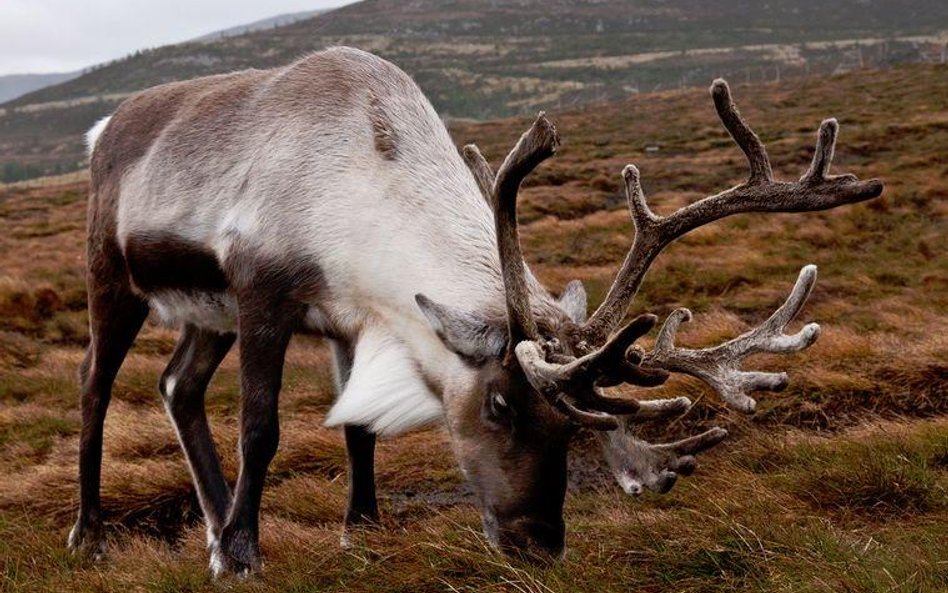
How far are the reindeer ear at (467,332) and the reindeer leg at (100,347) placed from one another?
6.93 feet

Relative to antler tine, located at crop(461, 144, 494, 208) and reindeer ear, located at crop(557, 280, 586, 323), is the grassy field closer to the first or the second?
reindeer ear, located at crop(557, 280, 586, 323)

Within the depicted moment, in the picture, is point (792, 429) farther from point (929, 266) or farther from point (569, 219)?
point (569, 219)

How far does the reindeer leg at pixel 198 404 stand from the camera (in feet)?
15.1

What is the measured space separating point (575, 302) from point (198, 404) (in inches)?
92.3

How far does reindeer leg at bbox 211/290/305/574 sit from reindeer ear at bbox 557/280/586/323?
3.71 feet

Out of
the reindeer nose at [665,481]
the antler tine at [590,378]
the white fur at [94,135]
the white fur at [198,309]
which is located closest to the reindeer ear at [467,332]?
the antler tine at [590,378]

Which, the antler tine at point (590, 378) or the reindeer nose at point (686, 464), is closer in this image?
the antler tine at point (590, 378)

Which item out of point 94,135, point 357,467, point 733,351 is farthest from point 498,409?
point 94,135

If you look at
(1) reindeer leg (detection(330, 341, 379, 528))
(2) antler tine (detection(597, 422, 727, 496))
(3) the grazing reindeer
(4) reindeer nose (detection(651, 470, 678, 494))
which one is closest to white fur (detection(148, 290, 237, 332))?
(3) the grazing reindeer

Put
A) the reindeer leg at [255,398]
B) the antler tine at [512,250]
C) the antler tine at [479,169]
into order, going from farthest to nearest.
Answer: the antler tine at [479,169] → the reindeer leg at [255,398] → the antler tine at [512,250]

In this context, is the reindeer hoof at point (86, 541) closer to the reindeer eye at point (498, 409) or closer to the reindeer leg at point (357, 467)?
the reindeer leg at point (357, 467)

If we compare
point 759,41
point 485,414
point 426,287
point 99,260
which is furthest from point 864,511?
point 759,41

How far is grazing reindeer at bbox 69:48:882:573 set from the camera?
3.25 meters

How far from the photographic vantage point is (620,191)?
24641 mm
